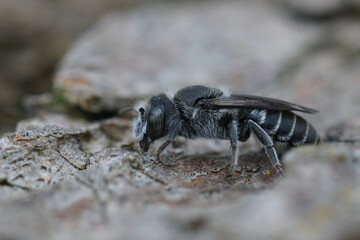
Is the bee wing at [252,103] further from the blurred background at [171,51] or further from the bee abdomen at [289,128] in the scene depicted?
the blurred background at [171,51]

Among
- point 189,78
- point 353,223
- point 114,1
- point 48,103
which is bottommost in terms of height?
point 353,223

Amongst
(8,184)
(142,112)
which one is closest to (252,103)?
(142,112)

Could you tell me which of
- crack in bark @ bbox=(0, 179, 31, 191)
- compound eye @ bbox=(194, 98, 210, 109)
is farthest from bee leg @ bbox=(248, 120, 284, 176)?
crack in bark @ bbox=(0, 179, 31, 191)

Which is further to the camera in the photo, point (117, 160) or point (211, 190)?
point (117, 160)

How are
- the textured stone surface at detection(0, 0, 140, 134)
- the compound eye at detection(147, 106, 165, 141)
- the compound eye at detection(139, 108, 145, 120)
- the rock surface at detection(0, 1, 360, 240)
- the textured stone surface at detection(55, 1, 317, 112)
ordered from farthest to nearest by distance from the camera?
the textured stone surface at detection(0, 0, 140, 134) < the textured stone surface at detection(55, 1, 317, 112) < the compound eye at detection(139, 108, 145, 120) < the compound eye at detection(147, 106, 165, 141) < the rock surface at detection(0, 1, 360, 240)

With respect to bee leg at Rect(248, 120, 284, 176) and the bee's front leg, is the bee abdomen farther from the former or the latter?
the bee's front leg

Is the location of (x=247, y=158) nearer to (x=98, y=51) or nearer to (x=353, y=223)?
(x=353, y=223)

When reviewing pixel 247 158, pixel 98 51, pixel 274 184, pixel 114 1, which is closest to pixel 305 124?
pixel 247 158
